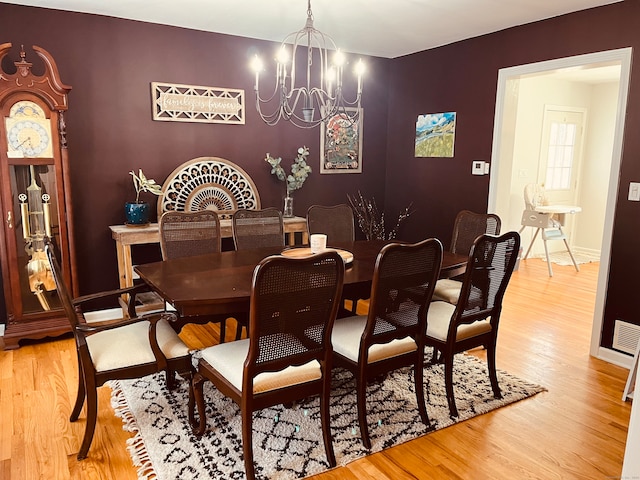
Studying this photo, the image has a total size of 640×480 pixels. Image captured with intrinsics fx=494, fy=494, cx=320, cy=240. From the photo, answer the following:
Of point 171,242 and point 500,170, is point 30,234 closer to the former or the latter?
point 171,242

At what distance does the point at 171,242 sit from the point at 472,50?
3097mm

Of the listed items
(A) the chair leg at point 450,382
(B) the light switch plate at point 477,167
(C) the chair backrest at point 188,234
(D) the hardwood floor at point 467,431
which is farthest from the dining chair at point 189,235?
(B) the light switch plate at point 477,167

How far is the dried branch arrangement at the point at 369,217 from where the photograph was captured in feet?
17.5

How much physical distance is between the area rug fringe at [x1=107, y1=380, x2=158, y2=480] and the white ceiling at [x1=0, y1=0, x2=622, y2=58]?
103 inches

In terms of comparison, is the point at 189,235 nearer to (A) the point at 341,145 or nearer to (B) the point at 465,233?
(B) the point at 465,233

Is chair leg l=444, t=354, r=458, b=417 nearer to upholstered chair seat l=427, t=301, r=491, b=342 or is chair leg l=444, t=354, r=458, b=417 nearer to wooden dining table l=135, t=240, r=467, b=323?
upholstered chair seat l=427, t=301, r=491, b=342

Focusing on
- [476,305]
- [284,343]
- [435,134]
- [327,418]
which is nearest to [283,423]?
[327,418]

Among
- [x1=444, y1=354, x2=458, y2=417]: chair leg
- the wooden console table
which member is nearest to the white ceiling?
the wooden console table

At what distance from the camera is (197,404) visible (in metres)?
2.31

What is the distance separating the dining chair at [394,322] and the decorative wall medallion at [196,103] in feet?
8.52

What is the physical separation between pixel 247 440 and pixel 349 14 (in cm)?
303

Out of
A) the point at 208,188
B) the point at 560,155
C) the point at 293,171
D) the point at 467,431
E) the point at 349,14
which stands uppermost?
the point at 349,14

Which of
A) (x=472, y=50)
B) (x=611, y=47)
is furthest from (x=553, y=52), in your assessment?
(x=472, y=50)

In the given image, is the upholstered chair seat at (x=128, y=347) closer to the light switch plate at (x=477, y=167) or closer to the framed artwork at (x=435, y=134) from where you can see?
the light switch plate at (x=477, y=167)
